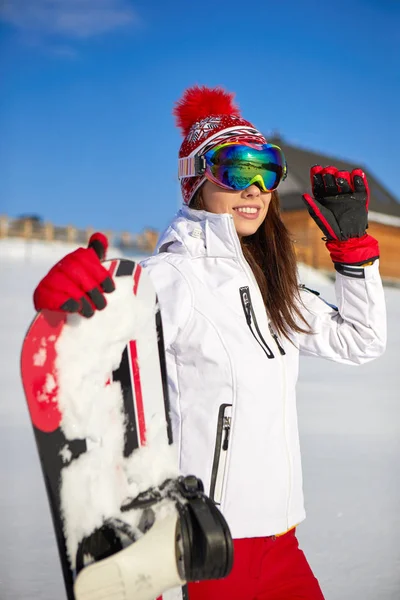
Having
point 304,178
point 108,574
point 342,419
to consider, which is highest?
point 304,178

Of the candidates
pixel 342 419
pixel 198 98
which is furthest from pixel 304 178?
pixel 198 98

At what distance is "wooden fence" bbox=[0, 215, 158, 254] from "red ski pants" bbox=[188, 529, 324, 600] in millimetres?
18085

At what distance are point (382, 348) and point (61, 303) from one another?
3.69 feet

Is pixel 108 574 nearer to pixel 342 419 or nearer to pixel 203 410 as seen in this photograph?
pixel 203 410

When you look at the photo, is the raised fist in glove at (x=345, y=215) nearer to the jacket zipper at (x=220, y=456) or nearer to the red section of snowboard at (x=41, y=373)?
the jacket zipper at (x=220, y=456)

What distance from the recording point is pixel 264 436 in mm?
1711

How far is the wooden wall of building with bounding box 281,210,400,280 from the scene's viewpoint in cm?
1922

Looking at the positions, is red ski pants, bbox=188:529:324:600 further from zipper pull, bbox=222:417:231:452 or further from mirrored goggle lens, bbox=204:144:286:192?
mirrored goggle lens, bbox=204:144:286:192

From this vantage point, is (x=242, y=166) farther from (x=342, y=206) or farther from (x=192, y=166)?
(x=342, y=206)

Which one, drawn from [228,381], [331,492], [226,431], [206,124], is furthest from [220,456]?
[331,492]

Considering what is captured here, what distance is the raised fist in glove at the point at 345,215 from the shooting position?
2029 mm

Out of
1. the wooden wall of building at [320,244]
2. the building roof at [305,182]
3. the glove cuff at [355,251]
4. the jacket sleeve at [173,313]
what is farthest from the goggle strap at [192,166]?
the building roof at [305,182]

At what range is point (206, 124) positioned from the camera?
6.73 feet

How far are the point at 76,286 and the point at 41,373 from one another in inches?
9.2
